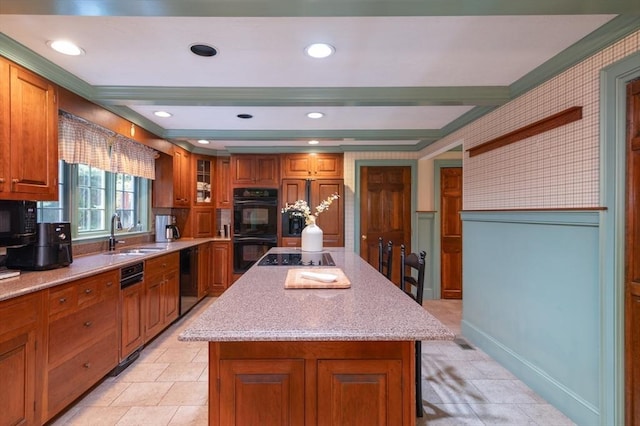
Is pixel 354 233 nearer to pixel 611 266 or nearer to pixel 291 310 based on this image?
pixel 611 266

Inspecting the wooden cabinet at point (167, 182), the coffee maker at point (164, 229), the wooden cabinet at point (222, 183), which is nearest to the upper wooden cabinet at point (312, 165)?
the wooden cabinet at point (222, 183)

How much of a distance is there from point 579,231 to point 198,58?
2678 mm

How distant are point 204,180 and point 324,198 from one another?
1985 mm

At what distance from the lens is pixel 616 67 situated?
1822 mm

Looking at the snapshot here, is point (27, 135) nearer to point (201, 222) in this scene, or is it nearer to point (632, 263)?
point (201, 222)

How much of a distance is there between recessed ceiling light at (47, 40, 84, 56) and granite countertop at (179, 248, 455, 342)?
5.89 ft

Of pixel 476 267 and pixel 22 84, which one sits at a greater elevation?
pixel 22 84

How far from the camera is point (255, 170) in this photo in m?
5.08

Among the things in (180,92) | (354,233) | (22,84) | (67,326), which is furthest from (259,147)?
(67,326)

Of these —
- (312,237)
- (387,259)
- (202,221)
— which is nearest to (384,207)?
(312,237)

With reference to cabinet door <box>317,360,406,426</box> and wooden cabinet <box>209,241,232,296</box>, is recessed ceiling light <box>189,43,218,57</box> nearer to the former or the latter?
cabinet door <box>317,360,406,426</box>

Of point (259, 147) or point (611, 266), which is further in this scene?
point (259, 147)

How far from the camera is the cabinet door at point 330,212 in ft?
16.4

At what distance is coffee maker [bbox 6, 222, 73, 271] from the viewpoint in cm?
221
